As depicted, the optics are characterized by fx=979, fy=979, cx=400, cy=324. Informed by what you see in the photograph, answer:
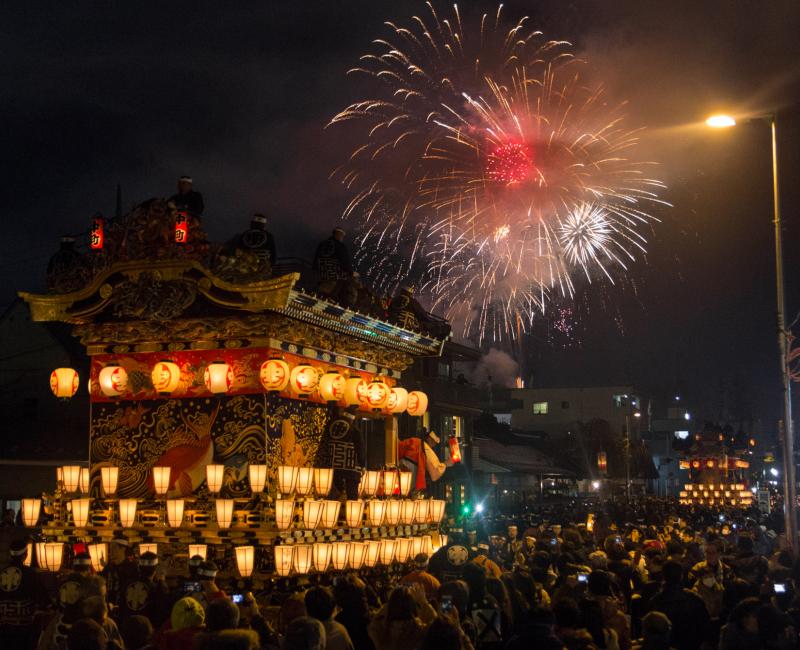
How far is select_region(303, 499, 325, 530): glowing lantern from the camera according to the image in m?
14.7

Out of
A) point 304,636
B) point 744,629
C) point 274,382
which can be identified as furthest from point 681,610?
point 274,382

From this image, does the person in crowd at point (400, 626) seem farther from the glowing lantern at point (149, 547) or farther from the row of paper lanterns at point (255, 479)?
the glowing lantern at point (149, 547)

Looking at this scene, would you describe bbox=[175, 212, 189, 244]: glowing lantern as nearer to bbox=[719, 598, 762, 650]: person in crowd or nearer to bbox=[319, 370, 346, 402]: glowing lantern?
bbox=[319, 370, 346, 402]: glowing lantern

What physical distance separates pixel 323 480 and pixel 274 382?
183 centimetres

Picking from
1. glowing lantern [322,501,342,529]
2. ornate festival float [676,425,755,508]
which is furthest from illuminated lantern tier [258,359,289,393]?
ornate festival float [676,425,755,508]

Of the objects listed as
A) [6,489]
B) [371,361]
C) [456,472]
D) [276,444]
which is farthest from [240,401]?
[456,472]

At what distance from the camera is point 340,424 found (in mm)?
17484

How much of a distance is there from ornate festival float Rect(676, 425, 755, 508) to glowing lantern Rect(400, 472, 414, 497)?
160 ft

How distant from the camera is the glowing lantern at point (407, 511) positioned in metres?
17.8

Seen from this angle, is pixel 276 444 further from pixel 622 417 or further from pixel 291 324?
pixel 622 417

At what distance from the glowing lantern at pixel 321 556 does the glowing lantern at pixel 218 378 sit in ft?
9.30

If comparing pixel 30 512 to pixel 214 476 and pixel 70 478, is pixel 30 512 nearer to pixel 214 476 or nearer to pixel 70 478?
pixel 70 478

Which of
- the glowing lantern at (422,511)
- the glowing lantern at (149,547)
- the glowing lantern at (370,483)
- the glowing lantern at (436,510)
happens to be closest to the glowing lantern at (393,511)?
the glowing lantern at (370,483)

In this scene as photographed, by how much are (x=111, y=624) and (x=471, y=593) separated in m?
3.21
